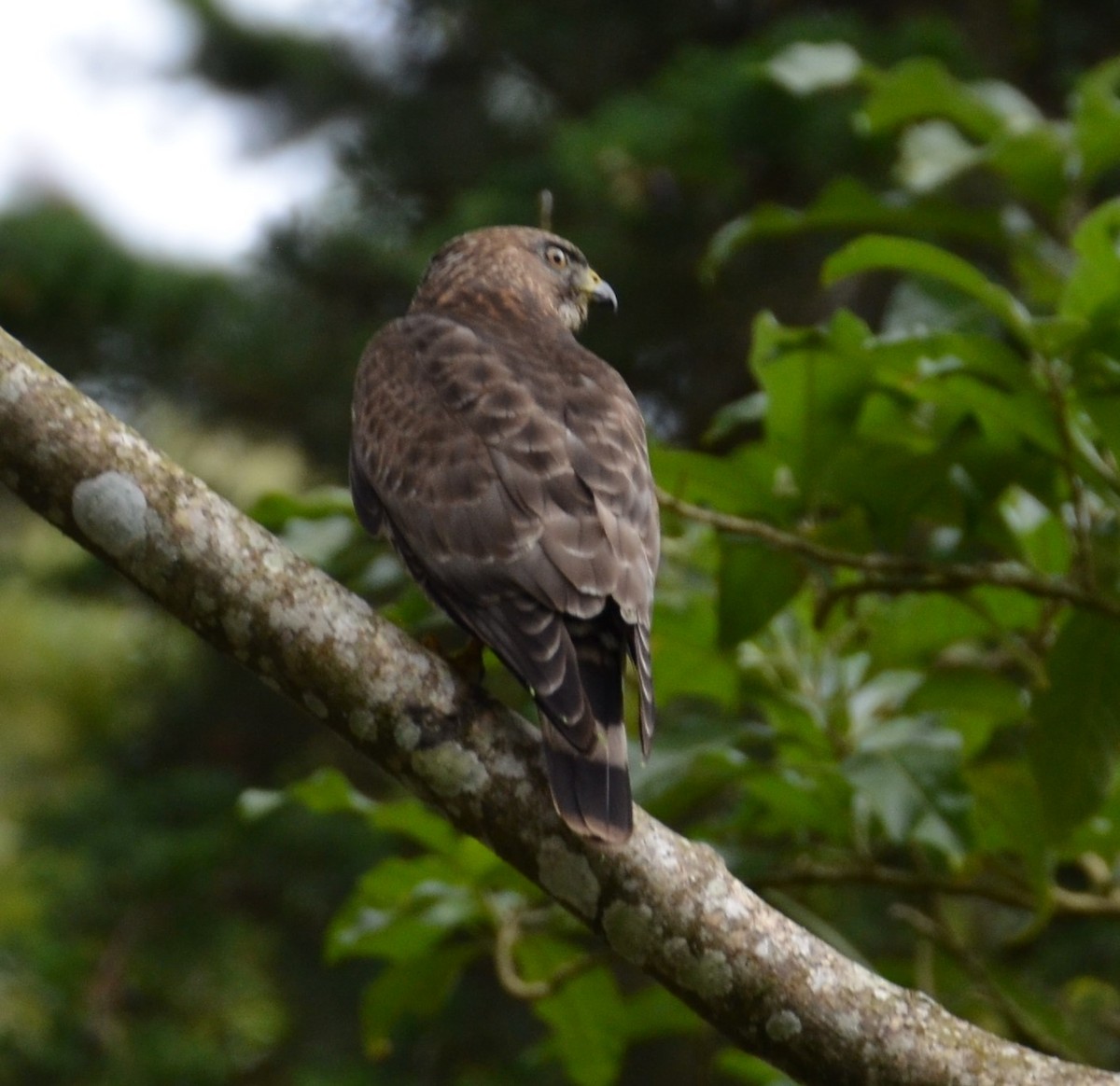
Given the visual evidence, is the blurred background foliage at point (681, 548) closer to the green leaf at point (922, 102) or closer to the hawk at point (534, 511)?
the green leaf at point (922, 102)

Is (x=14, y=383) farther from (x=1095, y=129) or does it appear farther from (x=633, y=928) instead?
(x=1095, y=129)

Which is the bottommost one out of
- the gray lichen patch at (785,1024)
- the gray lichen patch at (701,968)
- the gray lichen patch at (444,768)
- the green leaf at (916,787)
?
→ the gray lichen patch at (785,1024)

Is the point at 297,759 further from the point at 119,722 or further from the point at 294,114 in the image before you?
the point at 294,114

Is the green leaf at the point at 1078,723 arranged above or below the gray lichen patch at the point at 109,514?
above

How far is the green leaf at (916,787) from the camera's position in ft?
8.84

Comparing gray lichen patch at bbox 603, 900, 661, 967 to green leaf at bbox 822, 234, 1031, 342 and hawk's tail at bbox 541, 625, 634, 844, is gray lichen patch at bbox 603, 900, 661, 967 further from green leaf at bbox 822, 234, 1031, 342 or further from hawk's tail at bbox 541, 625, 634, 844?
green leaf at bbox 822, 234, 1031, 342

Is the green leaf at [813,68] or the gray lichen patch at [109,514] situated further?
the green leaf at [813,68]

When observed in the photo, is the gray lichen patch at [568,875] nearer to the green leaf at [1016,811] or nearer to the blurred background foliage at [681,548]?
the blurred background foliage at [681,548]

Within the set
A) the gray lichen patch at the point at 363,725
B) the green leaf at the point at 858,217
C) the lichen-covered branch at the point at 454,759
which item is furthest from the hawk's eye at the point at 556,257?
the gray lichen patch at the point at 363,725

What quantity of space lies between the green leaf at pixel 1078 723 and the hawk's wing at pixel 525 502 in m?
0.70

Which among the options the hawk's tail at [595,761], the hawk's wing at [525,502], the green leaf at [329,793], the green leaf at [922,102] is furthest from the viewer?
the green leaf at [922,102]

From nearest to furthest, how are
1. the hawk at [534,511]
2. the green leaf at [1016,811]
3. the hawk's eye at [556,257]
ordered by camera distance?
the hawk at [534,511] < the green leaf at [1016,811] < the hawk's eye at [556,257]

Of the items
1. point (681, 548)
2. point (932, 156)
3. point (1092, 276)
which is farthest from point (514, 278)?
point (1092, 276)

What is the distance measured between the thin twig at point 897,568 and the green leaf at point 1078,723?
60 millimetres
